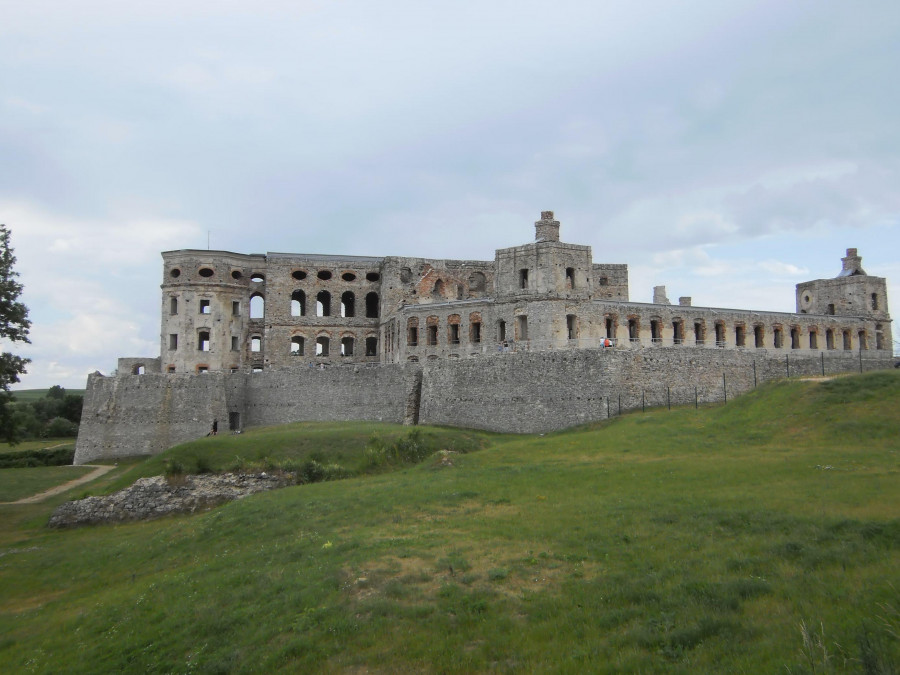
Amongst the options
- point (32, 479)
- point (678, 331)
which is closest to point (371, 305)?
point (678, 331)

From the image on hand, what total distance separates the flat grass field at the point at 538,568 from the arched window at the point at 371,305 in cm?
3774

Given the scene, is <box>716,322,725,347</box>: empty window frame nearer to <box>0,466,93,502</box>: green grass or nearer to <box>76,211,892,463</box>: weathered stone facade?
<box>76,211,892,463</box>: weathered stone facade

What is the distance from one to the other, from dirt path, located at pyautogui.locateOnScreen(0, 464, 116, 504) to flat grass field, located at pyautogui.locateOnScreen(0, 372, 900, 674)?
11046 millimetres

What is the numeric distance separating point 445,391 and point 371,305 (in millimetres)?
25410

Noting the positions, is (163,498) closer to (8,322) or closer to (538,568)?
(8,322)

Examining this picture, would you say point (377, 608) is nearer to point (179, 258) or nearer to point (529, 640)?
point (529, 640)

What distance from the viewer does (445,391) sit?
40.1 m

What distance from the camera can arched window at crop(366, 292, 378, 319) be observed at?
208ft

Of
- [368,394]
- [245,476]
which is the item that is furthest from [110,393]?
[245,476]

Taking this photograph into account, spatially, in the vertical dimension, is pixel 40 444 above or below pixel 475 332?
below

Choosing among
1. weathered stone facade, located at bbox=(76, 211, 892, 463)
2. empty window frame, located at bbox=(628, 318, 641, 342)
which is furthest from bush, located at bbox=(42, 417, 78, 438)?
empty window frame, located at bbox=(628, 318, 641, 342)

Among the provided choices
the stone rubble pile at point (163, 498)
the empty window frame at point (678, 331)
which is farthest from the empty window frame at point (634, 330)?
the stone rubble pile at point (163, 498)

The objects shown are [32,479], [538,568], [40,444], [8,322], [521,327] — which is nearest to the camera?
[538,568]

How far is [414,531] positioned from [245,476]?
52.8ft
